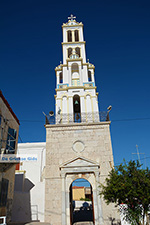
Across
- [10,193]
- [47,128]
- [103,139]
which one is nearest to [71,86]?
[47,128]

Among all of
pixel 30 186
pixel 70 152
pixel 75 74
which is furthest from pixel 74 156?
pixel 75 74

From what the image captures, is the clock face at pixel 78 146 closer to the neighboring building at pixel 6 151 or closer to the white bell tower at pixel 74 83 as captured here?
the white bell tower at pixel 74 83

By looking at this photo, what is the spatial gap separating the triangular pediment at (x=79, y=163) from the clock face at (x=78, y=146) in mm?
756

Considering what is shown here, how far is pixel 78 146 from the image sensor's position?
49.5ft

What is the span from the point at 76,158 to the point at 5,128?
5849 mm

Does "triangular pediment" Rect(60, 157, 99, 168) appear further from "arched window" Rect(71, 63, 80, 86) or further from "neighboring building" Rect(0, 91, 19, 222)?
"arched window" Rect(71, 63, 80, 86)

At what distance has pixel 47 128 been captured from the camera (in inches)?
622

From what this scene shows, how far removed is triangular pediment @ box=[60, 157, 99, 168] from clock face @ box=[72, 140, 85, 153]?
756 millimetres

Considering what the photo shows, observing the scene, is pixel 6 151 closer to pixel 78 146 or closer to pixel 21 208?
pixel 21 208

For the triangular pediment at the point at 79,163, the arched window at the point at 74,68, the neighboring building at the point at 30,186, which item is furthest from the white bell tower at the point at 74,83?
the neighboring building at the point at 30,186

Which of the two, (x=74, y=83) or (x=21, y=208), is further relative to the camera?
(x=74, y=83)

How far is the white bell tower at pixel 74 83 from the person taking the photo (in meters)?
18.3

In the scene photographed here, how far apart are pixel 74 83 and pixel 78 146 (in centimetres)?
862

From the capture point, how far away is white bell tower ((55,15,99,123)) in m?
18.3
